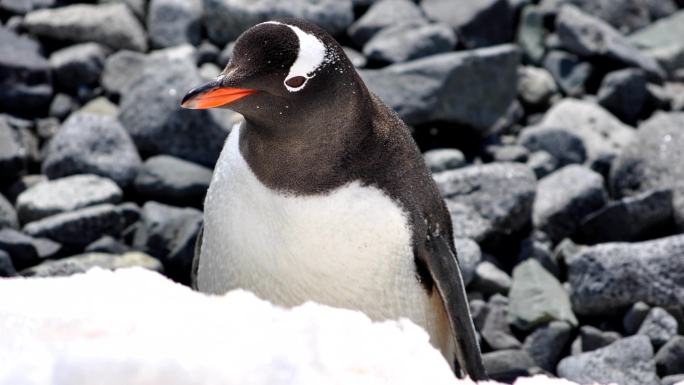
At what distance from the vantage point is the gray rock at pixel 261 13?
4527mm

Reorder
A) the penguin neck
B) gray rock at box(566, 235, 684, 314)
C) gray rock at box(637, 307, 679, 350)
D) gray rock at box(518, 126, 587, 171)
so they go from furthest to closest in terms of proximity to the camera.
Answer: gray rock at box(518, 126, 587, 171) < gray rock at box(566, 235, 684, 314) < gray rock at box(637, 307, 679, 350) < the penguin neck

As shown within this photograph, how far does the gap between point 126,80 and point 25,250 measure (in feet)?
4.18

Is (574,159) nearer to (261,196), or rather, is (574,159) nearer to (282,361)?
(261,196)

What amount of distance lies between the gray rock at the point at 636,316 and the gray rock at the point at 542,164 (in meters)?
1.01

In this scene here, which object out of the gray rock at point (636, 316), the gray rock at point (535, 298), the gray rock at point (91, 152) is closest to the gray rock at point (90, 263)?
the gray rock at point (91, 152)

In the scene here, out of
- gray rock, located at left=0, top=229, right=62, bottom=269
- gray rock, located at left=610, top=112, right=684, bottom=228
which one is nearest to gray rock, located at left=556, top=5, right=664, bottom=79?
gray rock, located at left=610, top=112, right=684, bottom=228

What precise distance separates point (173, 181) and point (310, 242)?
1651mm

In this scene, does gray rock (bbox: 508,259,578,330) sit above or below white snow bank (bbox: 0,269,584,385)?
below

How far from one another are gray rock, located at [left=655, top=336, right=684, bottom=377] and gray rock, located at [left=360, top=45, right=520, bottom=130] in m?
1.48

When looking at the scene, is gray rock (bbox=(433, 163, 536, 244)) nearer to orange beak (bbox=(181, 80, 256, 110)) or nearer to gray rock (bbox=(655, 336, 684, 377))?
gray rock (bbox=(655, 336, 684, 377))

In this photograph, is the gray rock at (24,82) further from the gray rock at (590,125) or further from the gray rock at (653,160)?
the gray rock at (653,160)

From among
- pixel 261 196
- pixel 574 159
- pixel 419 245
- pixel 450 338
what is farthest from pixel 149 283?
pixel 574 159

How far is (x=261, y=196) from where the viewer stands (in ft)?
6.79

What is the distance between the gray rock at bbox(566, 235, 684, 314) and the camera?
312cm
